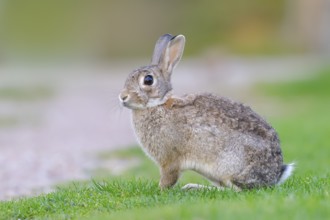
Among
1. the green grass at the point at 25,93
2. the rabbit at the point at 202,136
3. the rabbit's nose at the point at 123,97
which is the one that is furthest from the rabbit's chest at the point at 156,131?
the green grass at the point at 25,93

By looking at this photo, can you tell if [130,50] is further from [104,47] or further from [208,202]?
[208,202]

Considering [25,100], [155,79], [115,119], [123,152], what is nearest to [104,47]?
[25,100]

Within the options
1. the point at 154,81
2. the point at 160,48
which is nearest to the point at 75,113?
the point at 160,48

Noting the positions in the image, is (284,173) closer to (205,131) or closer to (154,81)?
(205,131)

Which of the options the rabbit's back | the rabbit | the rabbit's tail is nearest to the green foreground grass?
the rabbit's tail

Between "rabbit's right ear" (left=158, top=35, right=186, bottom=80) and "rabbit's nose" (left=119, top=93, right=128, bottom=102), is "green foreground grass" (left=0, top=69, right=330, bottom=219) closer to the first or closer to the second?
"rabbit's nose" (left=119, top=93, right=128, bottom=102)

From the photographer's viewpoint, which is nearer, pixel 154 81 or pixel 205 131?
pixel 205 131
